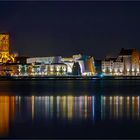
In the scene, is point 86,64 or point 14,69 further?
point 86,64

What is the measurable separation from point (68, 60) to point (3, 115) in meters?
76.3

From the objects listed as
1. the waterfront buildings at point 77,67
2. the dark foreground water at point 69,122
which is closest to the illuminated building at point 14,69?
the waterfront buildings at point 77,67

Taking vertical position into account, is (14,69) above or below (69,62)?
Answer: below

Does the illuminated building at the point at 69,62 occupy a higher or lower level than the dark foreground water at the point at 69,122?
higher

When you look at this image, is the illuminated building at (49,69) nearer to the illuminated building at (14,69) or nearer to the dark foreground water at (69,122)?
the illuminated building at (14,69)

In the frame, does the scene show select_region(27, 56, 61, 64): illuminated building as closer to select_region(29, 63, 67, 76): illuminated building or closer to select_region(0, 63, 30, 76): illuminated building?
select_region(29, 63, 67, 76): illuminated building

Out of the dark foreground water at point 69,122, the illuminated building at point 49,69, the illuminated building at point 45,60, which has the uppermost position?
the illuminated building at point 45,60

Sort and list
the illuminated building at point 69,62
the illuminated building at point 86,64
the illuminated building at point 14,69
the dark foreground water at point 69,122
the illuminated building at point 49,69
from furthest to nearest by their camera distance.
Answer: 1. the illuminated building at point 69,62
2. the illuminated building at point 49,69
3. the illuminated building at point 14,69
4. the illuminated building at point 86,64
5. the dark foreground water at point 69,122

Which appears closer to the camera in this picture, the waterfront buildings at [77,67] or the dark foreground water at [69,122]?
the dark foreground water at [69,122]

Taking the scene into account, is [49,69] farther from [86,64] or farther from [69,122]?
[69,122]

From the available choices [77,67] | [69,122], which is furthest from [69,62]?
[69,122]

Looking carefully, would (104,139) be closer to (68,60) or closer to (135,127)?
(135,127)

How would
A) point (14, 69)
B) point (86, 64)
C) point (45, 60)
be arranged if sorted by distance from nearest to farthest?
point (14, 69) → point (86, 64) → point (45, 60)

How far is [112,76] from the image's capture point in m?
88.6
